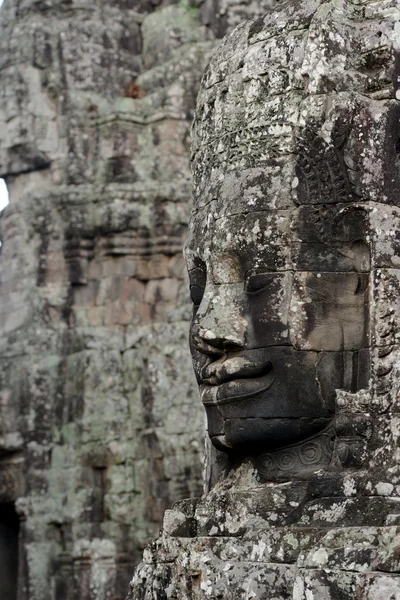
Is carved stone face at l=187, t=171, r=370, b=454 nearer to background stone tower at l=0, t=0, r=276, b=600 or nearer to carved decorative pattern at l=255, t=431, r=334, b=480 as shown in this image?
carved decorative pattern at l=255, t=431, r=334, b=480

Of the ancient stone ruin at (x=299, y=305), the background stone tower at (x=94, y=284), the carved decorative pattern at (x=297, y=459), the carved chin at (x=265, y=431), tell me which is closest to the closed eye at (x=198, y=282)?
the ancient stone ruin at (x=299, y=305)

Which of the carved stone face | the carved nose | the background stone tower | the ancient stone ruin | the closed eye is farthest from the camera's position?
the background stone tower

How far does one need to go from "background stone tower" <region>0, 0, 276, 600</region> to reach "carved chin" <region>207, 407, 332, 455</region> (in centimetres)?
851

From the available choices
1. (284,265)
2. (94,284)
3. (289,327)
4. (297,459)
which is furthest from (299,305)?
(94,284)

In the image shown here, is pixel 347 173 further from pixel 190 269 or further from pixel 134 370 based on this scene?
pixel 134 370

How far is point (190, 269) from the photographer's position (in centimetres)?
985

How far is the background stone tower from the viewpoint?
18.4 meters


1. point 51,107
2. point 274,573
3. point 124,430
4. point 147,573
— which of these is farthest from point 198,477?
point 274,573

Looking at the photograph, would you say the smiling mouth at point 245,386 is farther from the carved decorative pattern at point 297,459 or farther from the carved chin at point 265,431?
the carved decorative pattern at point 297,459

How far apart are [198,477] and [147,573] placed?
308 inches

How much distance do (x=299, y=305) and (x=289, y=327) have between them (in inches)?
5.3

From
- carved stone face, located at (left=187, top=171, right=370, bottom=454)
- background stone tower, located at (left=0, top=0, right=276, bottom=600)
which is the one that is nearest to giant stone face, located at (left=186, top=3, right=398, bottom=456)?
carved stone face, located at (left=187, top=171, right=370, bottom=454)

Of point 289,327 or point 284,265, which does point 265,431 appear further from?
point 284,265

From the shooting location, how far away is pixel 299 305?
358 inches
